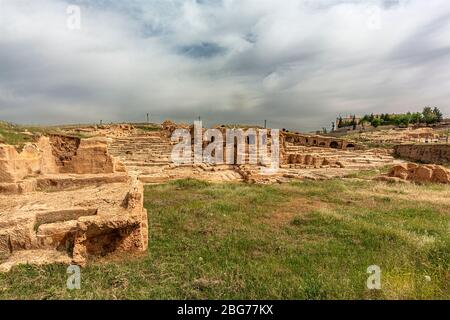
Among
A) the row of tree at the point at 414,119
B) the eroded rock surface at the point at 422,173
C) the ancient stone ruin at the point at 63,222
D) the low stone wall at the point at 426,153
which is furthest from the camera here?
the row of tree at the point at 414,119

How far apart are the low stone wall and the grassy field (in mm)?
22448

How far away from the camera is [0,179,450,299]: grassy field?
13.2 ft

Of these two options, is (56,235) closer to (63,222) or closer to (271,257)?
(63,222)

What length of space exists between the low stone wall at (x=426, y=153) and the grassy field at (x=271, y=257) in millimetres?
22448

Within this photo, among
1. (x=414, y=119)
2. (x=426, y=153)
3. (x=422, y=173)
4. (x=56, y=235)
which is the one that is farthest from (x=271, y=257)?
(x=414, y=119)

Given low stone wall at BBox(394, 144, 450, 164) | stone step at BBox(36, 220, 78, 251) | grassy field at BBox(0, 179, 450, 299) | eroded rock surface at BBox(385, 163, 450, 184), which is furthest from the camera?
low stone wall at BBox(394, 144, 450, 164)

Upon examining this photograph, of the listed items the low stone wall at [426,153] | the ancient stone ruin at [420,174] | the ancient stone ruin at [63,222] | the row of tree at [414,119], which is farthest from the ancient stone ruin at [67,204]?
the row of tree at [414,119]

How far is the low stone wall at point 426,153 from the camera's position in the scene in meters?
27.5

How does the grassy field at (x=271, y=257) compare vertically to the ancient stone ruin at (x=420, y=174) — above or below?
below

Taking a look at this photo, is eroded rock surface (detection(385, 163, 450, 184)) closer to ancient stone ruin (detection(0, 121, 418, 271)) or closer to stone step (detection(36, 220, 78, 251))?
ancient stone ruin (detection(0, 121, 418, 271))

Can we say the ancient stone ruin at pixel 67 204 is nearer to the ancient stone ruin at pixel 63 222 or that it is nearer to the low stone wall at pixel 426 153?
the ancient stone ruin at pixel 63 222

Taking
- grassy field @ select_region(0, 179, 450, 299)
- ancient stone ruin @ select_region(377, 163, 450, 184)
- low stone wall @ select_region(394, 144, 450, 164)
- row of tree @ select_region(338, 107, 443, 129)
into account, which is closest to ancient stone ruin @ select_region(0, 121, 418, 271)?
grassy field @ select_region(0, 179, 450, 299)

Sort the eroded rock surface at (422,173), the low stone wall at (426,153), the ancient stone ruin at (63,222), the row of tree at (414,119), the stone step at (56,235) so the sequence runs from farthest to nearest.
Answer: the row of tree at (414,119) < the low stone wall at (426,153) < the eroded rock surface at (422,173) < the stone step at (56,235) < the ancient stone ruin at (63,222)
